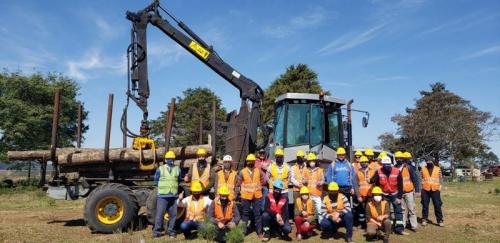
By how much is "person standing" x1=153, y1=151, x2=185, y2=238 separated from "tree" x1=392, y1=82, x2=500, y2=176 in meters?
31.3

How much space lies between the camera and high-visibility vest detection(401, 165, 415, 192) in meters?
9.16

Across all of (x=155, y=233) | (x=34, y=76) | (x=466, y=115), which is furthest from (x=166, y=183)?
(x=466, y=115)

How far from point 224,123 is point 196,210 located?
2.78 metres

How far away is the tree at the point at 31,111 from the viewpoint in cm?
2406

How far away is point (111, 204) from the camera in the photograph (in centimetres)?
861

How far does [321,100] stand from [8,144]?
21.3 metres

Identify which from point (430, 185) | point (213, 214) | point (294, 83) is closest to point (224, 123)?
point (213, 214)

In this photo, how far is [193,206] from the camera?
7.96m

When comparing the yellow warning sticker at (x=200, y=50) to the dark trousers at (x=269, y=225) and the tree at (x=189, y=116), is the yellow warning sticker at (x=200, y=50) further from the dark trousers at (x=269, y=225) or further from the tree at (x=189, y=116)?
the tree at (x=189, y=116)

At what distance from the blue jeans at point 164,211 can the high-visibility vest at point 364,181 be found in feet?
13.0

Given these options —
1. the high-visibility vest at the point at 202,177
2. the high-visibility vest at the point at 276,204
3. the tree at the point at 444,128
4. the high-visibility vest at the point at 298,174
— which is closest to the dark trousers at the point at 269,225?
the high-visibility vest at the point at 276,204

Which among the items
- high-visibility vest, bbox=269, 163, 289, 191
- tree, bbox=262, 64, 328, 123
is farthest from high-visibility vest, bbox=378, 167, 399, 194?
tree, bbox=262, 64, 328, 123

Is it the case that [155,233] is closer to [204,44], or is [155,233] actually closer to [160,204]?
[160,204]

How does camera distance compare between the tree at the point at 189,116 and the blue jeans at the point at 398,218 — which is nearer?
the blue jeans at the point at 398,218
